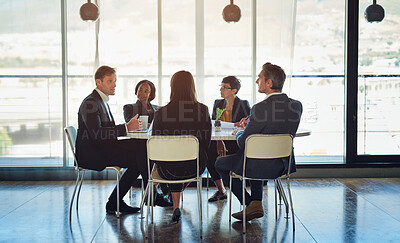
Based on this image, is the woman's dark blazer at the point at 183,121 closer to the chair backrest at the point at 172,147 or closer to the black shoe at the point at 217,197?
the chair backrest at the point at 172,147

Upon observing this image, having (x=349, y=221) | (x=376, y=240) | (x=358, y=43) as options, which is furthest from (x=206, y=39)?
(x=376, y=240)

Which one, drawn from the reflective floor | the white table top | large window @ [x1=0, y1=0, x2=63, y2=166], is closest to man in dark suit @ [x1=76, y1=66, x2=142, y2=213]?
the white table top

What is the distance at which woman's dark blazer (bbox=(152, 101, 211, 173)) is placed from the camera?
3.38 m

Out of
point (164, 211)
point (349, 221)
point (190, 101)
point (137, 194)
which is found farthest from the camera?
point (137, 194)

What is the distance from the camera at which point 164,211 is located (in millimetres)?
4035

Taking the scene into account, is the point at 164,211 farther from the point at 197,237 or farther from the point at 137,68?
the point at 137,68

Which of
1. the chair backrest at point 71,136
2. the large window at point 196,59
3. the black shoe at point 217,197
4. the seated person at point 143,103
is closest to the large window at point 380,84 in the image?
the large window at point 196,59

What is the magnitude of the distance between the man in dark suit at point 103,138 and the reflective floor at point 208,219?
361 mm

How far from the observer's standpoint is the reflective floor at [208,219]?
10.9 feet

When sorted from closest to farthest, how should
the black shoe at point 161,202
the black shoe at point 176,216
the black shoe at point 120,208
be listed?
1. the black shoe at point 176,216
2. the black shoe at point 120,208
3. the black shoe at point 161,202

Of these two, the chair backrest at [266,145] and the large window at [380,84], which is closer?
the chair backrest at [266,145]

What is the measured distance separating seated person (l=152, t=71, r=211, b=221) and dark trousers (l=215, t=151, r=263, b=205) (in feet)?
0.93

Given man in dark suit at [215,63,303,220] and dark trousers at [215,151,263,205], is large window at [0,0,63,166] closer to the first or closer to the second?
dark trousers at [215,151,263,205]

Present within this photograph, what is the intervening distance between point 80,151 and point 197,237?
1237 mm
